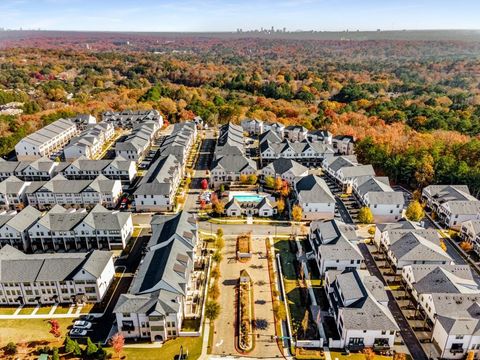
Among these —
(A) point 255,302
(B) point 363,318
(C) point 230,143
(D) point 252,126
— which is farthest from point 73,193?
(D) point 252,126

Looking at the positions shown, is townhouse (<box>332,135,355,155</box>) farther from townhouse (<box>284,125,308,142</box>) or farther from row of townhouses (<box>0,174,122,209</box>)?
row of townhouses (<box>0,174,122,209</box>)

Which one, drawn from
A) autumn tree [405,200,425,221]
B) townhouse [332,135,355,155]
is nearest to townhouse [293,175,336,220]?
autumn tree [405,200,425,221]

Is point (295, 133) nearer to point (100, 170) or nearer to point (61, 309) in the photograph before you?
point (100, 170)

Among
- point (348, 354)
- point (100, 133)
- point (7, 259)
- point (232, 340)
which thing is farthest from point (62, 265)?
point (100, 133)

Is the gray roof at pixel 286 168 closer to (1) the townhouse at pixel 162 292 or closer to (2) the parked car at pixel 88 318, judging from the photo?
(1) the townhouse at pixel 162 292

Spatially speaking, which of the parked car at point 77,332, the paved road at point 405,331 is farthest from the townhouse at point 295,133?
the parked car at point 77,332

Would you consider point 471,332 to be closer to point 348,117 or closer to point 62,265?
point 62,265
